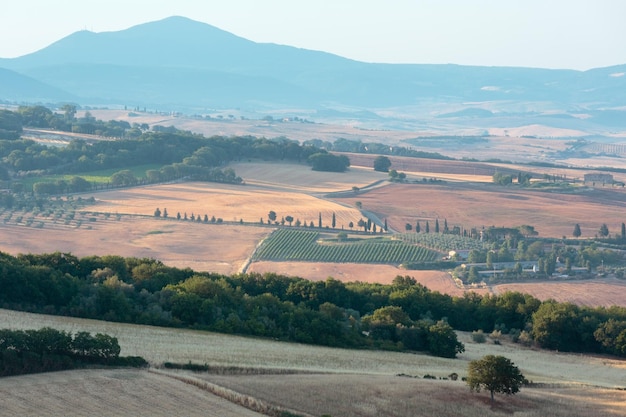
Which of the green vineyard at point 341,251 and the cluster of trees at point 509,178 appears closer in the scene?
the green vineyard at point 341,251

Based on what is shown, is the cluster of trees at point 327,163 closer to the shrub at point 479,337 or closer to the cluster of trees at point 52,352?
the shrub at point 479,337

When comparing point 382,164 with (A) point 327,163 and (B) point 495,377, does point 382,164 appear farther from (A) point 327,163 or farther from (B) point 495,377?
(B) point 495,377

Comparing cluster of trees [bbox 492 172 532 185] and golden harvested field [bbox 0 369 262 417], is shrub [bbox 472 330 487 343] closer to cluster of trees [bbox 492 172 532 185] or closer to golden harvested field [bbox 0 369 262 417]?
golden harvested field [bbox 0 369 262 417]

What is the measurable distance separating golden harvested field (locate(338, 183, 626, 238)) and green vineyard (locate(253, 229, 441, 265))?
11588 mm

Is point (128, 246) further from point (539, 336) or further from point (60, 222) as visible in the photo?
point (539, 336)

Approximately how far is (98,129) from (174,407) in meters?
154

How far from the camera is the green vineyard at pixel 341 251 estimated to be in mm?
96875

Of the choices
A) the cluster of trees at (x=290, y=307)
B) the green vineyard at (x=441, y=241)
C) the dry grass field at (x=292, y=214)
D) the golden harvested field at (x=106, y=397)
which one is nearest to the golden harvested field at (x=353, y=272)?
the dry grass field at (x=292, y=214)

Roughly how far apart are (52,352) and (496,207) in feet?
309

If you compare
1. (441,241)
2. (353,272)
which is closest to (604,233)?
(441,241)

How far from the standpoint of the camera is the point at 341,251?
99.2 m

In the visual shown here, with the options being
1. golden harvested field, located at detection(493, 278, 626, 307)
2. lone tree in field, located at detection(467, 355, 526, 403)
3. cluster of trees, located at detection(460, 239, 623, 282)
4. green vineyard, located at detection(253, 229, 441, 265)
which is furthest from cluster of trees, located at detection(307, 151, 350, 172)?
lone tree in field, located at detection(467, 355, 526, 403)

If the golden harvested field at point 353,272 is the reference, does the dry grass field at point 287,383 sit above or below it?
above

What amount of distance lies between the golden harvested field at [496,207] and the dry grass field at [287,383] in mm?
65107
